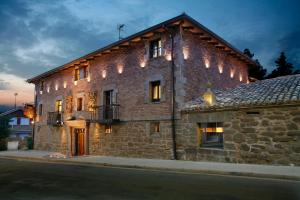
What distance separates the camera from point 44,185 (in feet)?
25.5

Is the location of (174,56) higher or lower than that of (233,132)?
higher

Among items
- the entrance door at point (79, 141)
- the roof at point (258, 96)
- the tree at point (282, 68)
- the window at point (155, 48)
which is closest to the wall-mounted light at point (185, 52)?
the window at point (155, 48)

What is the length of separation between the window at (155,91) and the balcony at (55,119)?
10.8 meters

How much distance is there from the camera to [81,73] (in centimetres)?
2161

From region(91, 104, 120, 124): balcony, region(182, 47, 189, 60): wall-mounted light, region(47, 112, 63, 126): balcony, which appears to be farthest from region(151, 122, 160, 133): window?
region(47, 112, 63, 126): balcony

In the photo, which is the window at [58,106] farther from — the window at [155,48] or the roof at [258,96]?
the roof at [258,96]

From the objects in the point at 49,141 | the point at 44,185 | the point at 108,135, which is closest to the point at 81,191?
the point at 44,185

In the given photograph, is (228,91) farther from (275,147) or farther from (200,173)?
(200,173)

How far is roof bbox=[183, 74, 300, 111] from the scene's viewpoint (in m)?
10.9

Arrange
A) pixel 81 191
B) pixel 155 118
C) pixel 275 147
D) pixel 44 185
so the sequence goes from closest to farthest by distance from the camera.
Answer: pixel 81 191 < pixel 44 185 < pixel 275 147 < pixel 155 118

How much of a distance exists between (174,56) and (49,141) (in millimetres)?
15975

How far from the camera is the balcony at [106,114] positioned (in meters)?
17.2

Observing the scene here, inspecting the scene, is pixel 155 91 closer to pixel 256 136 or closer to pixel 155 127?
pixel 155 127

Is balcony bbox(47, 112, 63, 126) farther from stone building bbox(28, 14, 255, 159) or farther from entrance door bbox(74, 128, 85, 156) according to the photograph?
entrance door bbox(74, 128, 85, 156)
